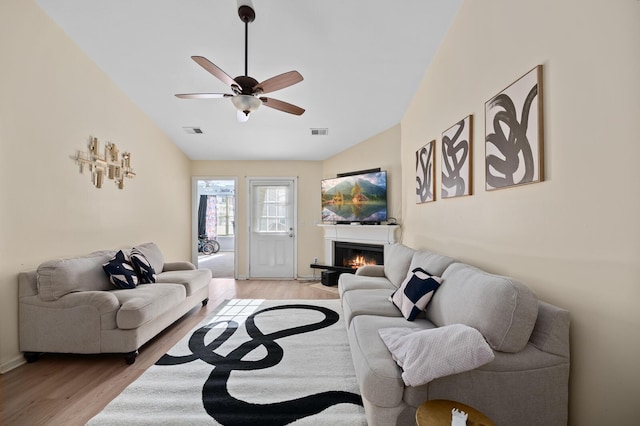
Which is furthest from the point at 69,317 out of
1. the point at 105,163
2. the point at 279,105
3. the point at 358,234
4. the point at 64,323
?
the point at 358,234

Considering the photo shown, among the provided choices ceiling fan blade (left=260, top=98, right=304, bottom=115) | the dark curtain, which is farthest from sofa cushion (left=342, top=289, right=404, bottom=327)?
the dark curtain

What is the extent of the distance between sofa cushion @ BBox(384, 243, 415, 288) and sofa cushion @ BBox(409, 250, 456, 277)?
18 centimetres

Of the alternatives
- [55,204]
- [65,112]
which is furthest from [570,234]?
[65,112]

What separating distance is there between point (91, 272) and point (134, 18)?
2.32 m

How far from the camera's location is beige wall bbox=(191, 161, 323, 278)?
5855 mm

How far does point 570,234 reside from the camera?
140cm

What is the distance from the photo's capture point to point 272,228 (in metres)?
Result: 5.93

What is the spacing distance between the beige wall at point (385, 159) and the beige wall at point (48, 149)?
10.8 ft

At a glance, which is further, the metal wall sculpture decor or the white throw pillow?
the metal wall sculpture decor

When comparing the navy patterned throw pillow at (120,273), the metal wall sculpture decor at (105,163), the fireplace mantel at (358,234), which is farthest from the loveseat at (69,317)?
the fireplace mantel at (358,234)

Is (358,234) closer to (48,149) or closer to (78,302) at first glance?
(78,302)

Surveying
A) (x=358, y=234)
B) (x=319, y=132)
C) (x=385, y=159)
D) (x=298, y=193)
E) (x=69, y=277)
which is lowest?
(x=69, y=277)

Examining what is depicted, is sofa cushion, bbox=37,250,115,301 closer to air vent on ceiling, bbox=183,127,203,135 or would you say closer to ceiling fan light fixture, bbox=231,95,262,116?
ceiling fan light fixture, bbox=231,95,262,116

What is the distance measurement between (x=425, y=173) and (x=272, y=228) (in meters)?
3.42
